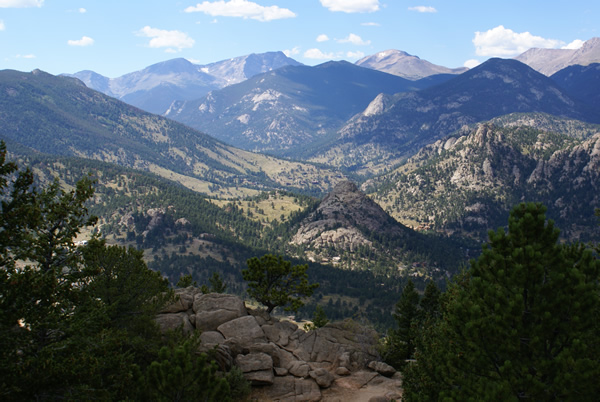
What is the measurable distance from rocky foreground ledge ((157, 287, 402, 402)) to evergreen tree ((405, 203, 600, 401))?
18.3m

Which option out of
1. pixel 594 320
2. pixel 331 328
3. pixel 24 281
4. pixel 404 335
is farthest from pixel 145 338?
pixel 404 335

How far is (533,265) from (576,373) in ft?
19.1

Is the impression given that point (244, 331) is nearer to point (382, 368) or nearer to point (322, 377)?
point (322, 377)

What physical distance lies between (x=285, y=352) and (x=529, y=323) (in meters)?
32.6

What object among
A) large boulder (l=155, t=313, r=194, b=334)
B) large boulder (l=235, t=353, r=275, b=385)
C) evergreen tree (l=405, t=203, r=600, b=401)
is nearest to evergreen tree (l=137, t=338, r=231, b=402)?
evergreen tree (l=405, t=203, r=600, b=401)

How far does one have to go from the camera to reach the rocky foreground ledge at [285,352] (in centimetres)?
4212

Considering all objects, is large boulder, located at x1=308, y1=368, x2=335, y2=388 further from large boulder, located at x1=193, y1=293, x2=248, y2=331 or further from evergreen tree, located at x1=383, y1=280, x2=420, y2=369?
large boulder, located at x1=193, y1=293, x2=248, y2=331

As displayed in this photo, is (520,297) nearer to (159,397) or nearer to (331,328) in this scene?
(159,397)

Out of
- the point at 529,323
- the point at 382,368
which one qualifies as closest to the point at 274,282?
the point at 382,368

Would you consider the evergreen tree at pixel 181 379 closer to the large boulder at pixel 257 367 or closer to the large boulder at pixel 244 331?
the large boulder at pixel 257 367

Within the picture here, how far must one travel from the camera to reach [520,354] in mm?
23500

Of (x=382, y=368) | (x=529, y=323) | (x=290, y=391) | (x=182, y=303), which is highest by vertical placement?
(x=529, y=323)

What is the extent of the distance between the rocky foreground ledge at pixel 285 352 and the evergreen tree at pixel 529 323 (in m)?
18.3

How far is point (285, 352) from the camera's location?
50.0 metres
